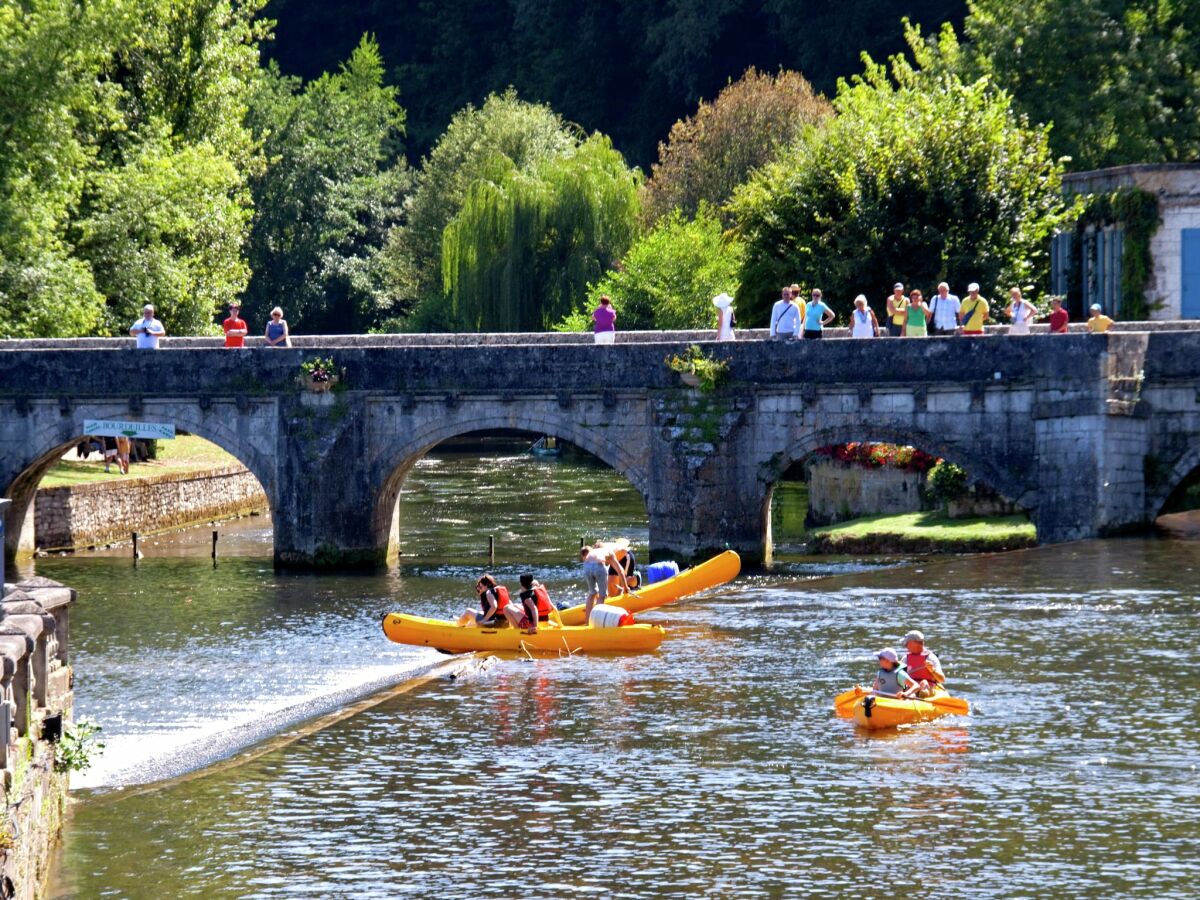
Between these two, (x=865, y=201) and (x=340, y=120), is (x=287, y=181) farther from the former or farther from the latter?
(x=865, y=201)

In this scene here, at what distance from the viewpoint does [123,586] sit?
128ft

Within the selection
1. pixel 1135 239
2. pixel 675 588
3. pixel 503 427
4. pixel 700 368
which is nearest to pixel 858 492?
pixel 1135 239

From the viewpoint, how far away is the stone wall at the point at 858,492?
46000 millimetres

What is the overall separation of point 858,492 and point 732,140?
2309 cm

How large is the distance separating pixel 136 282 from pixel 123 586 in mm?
12684

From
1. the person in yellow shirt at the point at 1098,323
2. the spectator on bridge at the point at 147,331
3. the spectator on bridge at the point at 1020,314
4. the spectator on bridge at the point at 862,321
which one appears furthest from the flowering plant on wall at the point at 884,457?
the spectator on bridge at the point at 147,331

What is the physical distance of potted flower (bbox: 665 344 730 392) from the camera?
38906 mm

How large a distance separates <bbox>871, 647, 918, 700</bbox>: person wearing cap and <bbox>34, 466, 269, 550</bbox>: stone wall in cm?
2542

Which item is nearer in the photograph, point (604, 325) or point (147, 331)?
point (604, 325)

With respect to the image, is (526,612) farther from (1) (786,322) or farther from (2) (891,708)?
(1) (786,322)

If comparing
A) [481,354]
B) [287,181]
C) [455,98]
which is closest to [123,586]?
[481,354]

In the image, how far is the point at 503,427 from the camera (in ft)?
131

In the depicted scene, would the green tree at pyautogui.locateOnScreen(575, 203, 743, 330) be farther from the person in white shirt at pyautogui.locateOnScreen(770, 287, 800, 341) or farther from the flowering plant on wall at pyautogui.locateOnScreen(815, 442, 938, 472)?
the person in white shirt at pyautogui.locateOnScreen(770, 287, 800, 341)

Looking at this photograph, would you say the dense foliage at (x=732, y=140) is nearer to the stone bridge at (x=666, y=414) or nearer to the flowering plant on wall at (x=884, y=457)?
the flowering plant on wall at (x=884, y=457)
